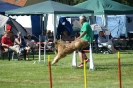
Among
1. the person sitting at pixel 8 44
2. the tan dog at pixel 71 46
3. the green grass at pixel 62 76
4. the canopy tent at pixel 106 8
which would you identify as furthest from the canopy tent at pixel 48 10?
the tan dog at pixel 71 46

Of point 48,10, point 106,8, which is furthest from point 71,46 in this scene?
point 106,8

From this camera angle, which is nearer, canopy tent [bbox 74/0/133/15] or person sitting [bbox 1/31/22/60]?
person sitting [bbox 1/31/22/60]

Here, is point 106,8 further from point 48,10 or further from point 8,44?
point 8,44

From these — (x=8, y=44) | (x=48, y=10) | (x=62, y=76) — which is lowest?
(x=62, y=76)

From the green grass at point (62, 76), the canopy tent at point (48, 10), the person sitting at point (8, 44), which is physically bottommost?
the green grass at point (62, 76)

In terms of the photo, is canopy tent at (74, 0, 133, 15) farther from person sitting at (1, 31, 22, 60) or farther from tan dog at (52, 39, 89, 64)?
tan dog at (52, 39, 89, 64)

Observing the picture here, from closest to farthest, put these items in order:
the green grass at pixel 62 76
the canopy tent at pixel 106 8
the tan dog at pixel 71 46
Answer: the green grass at pixel 62 76 < the tan dog at pixel 71 46 < the canopy tent at pixel 106 8

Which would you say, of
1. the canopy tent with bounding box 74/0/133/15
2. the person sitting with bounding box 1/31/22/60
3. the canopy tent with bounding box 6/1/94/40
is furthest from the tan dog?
the canopy tent with bounding box 74/0/133/15

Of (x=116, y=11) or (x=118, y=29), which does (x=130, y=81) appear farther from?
(x=118, y=29)

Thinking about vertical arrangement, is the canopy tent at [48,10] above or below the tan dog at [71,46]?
above

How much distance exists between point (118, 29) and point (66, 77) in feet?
74.0

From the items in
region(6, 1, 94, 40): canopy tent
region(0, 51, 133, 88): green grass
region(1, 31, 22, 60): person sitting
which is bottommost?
region(0, 51, 133, 88): green grass

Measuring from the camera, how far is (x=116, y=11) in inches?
1229

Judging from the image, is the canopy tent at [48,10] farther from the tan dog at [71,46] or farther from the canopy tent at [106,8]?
the tan dog at [71,46]
